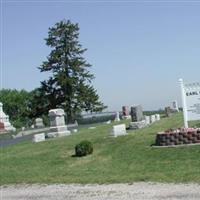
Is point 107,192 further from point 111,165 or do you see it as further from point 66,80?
point 66,80

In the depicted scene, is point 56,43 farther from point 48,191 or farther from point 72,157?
point 48,191

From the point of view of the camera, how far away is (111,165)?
52.4ft

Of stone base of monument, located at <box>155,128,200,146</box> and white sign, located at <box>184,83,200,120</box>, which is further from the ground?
white sign, located at <box>184,83,200,120</box>

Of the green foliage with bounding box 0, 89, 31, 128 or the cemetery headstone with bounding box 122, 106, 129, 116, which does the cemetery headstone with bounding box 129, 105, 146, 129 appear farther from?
the green foliage with bounding box 0, 89, 31, 128

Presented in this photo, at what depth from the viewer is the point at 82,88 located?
231 feet

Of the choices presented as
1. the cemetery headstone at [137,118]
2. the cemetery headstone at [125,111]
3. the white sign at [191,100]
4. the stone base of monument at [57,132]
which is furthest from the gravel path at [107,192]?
the cemetery headstone at [125,111]

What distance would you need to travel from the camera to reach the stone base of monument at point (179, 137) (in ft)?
56.1

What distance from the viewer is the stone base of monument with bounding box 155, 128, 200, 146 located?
17.1 m

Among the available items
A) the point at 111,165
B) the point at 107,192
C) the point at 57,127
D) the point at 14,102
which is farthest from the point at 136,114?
the point at 14,102

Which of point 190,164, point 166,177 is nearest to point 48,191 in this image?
point 166,177

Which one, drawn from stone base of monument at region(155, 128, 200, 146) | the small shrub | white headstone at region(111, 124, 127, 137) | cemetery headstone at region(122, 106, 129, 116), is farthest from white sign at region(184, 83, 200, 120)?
cemetery headstone at region(122, 106, 129, 116)

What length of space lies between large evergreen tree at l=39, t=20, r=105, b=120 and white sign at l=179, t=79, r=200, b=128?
50.7 metres

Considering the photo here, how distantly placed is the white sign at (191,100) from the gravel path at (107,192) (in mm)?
7098

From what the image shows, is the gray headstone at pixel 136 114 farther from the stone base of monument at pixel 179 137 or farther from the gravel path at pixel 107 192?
the gravel path at pixel 107 192
